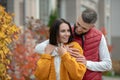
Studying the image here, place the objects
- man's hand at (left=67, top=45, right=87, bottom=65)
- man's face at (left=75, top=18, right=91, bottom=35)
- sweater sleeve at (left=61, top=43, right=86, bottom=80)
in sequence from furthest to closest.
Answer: man's face at (left=75, top=18, right=91, bottom=35)
man's hand at (left=67, top=45, right=87, bottom=65)
sweater sleeve at (left=61, top=43, right=86, bottom=80)

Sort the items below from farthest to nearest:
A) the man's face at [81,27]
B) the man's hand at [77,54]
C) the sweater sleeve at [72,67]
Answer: the man's face at [81,27], the man's hand at [77,54], the sweater sleeve at [72,67]

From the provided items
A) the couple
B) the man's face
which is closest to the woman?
the couple

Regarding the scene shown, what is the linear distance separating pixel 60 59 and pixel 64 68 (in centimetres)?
10

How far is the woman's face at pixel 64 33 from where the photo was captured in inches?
191

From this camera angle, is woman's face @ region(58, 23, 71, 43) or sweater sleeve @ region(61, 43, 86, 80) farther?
woman's face @ region(58, 23, 71, 43)

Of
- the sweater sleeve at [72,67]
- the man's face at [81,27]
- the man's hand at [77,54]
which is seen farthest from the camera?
the man's face at [81,27]

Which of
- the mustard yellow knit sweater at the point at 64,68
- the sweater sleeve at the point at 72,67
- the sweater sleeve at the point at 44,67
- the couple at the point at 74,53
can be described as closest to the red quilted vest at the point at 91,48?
the couple at the point at 74,53

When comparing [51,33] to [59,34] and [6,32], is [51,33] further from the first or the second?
[6,32]

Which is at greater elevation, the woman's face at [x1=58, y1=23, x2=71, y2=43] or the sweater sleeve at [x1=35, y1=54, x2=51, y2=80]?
the woman's face at [x1=58, y1=23, x2=71, y2=43]

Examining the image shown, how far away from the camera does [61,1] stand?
80.0ft

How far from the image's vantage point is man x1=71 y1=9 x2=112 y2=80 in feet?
16.3

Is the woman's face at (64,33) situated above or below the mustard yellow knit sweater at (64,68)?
above

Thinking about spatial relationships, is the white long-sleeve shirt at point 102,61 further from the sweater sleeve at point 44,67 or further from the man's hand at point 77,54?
the sweater sleeve at point 44,67

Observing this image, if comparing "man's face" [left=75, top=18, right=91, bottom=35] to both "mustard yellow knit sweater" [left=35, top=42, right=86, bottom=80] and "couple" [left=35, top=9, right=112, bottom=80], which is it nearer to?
"couple" [left=35, top=9, right=112, bottom=80]
